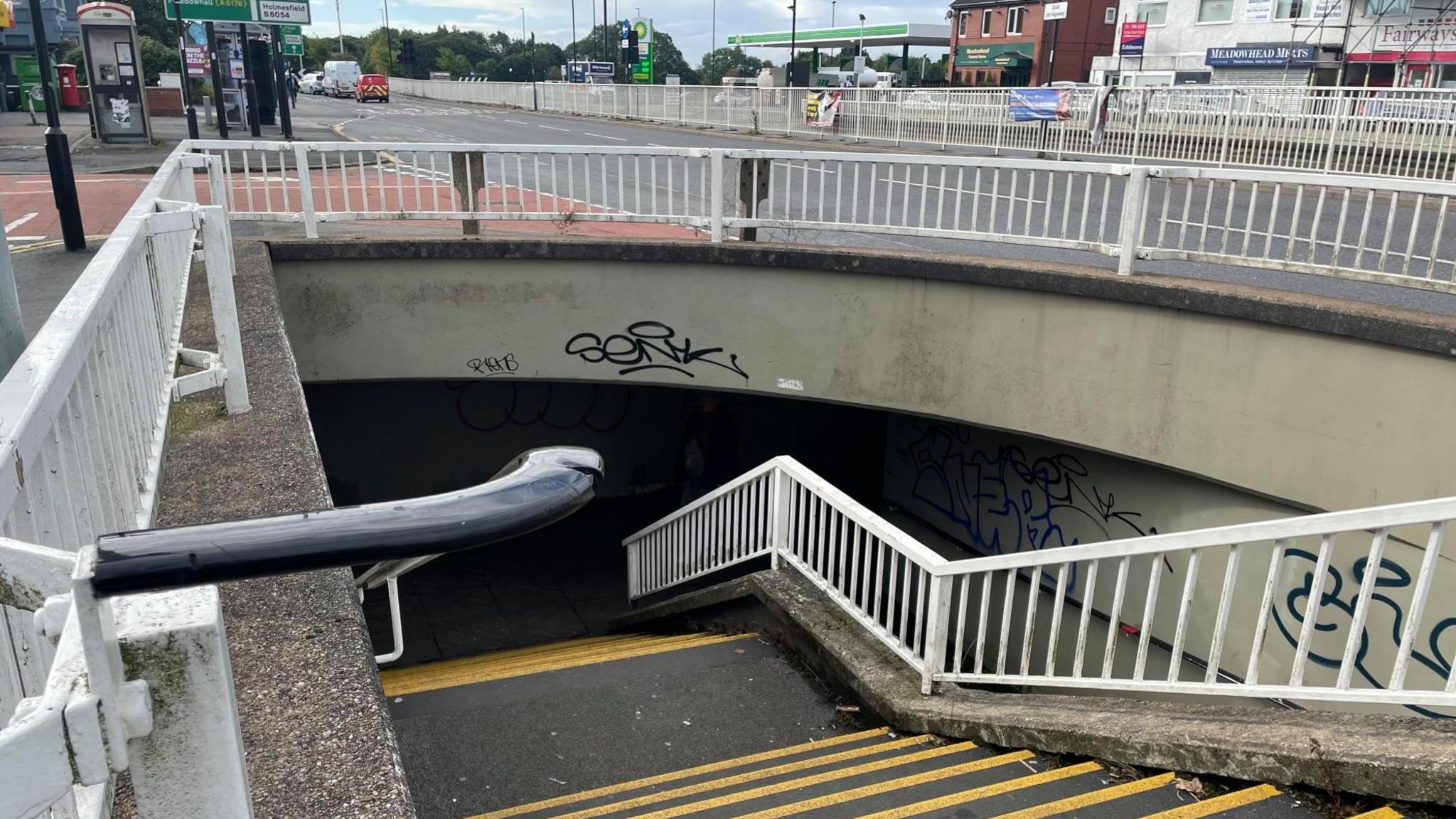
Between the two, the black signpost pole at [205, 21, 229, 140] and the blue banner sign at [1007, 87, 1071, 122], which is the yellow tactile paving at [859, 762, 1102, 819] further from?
the black signpost pole at [205, 21, 229, 140]

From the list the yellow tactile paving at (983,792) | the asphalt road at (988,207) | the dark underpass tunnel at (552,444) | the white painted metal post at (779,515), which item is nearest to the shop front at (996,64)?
the asphalt road at (988,207)

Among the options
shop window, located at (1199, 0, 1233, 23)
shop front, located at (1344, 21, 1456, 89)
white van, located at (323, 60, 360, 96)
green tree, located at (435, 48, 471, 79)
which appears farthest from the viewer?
green tree, located at (435, 48, 471, 79)

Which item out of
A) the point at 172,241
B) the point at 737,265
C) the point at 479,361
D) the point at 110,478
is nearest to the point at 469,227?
the point at 479,361

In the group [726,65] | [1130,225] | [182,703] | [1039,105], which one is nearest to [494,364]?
[1130,225]

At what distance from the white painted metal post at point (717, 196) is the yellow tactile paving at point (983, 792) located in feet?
19.8

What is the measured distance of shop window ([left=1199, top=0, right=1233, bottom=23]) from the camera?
41500 millimetres

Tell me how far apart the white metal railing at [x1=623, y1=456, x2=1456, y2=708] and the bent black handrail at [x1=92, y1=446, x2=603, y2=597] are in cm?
302

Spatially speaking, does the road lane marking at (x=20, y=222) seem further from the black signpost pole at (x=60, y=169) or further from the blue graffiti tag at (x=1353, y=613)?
the blue graffiti tag at (x=1353, y=613)

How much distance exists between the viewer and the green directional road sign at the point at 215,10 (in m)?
17.4

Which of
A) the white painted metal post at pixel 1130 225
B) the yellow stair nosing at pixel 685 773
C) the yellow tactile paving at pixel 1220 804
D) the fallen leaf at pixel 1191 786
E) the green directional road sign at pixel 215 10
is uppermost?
the green directional road sign at pixel 215 10

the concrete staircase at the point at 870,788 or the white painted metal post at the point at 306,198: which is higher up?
the white painted metal post at the point at 306,198

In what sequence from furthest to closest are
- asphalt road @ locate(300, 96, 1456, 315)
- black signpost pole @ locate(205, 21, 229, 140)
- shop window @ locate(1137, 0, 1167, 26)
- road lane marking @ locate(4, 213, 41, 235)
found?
shop window @ locate(1137, 0, 1167, 26) → black signpost pole @ locate(205, 21, 229, 140) → road lane marking @ locate(4, 213, 41, 235) → asphalt road @ locate(300, 96, 1456, 315)

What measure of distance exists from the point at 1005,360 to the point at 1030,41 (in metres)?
52.8

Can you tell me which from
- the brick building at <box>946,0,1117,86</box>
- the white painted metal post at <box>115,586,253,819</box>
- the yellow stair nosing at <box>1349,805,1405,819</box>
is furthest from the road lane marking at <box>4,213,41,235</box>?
the brick building at <box>946,0,1117,86</box>
